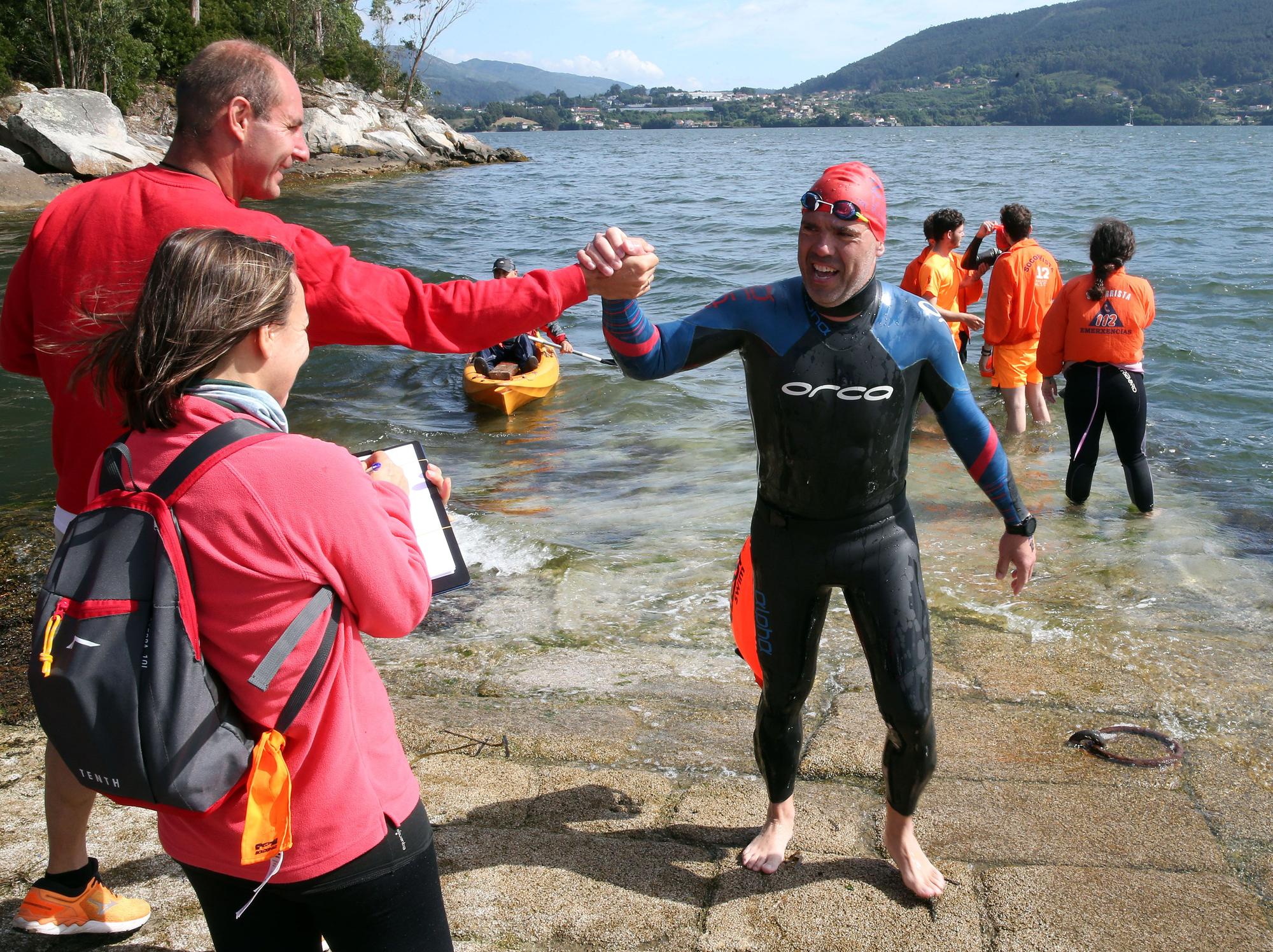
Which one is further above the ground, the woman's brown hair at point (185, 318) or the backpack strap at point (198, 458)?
the woman's brown hair at point (185, 318)

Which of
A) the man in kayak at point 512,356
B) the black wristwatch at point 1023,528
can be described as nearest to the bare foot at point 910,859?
the black wristwatch at point 1023,528

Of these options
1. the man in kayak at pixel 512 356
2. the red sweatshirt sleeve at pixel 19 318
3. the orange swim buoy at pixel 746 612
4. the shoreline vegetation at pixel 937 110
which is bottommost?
the man in kayak at pixel 512 356

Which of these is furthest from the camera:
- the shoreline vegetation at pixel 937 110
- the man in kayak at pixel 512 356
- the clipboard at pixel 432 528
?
the shoreline vegetation at pixel 937 110

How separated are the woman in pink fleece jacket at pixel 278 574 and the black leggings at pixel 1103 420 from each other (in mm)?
6081

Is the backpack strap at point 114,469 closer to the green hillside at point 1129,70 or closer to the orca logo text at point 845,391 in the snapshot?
the orca logo text at point 845,391

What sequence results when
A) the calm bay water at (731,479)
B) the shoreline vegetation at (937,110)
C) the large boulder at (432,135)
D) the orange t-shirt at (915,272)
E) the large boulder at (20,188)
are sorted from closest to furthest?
the calm bay water at (731,479)
the orange t-shirt at (915,272)
the large boulder at (20,188)
the large boulder at (432,135)
the shoreline vegetation at (937,110)

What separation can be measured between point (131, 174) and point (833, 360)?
75.9 inches

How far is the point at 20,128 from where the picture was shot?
27.9 m

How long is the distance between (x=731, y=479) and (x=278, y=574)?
7.48 m

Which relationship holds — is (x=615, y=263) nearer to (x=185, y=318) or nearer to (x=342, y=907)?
(x=185, y=318)

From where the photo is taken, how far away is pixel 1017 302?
27.1 ft

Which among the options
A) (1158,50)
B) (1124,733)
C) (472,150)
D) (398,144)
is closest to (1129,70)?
(1158,50)

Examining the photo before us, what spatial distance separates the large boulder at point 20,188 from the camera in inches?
1042

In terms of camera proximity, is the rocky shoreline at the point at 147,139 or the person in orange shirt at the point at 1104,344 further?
the rocky shoreline at the point at 147,139
